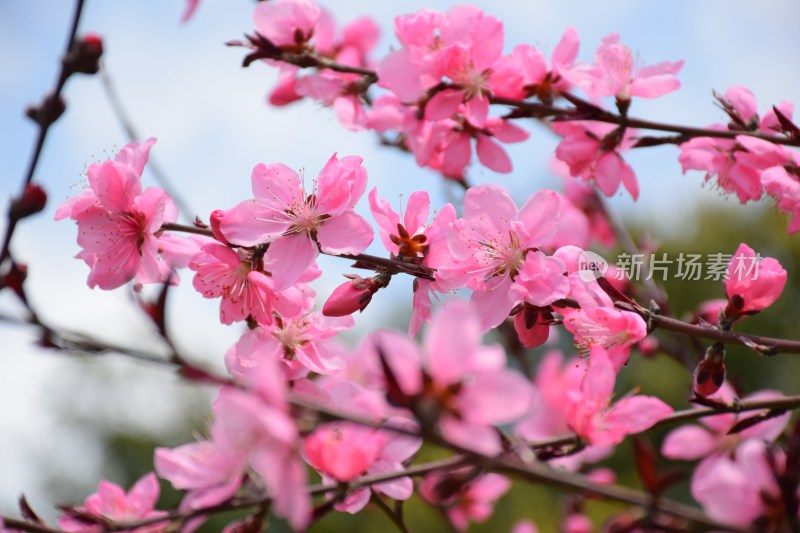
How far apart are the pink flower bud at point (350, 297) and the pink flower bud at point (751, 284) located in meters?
0.51

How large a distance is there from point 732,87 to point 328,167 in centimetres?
75

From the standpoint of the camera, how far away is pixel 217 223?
3.52 feet

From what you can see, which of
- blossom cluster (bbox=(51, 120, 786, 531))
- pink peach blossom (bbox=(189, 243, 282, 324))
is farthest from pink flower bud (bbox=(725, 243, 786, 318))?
pink peach blossom (bbox=(189, 243, 282, 324))

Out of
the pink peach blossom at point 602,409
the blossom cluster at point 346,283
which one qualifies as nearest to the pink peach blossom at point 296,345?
the blossom cluster at point 346,283

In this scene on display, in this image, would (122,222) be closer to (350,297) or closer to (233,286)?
(233,286)

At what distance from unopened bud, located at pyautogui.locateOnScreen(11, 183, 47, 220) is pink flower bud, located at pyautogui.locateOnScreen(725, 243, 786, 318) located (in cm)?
92

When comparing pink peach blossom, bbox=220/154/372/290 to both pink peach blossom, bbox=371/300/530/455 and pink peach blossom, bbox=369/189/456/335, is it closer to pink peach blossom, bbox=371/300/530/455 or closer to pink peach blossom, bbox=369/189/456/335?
pink peach blossom, bbox=369/189/456/335

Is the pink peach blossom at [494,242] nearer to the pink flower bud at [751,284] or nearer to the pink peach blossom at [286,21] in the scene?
the pink flower bud at [751,284]

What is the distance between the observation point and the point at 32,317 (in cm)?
75

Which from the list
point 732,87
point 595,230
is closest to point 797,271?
point 595,230

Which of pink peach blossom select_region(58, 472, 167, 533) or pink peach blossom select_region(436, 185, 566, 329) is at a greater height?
pink peach blossom select_region(436, 185, 566, 329)

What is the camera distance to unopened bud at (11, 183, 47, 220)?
0.91m

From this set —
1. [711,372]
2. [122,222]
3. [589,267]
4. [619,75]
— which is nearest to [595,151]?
[619,75]

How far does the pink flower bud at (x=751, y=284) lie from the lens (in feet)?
3.49
